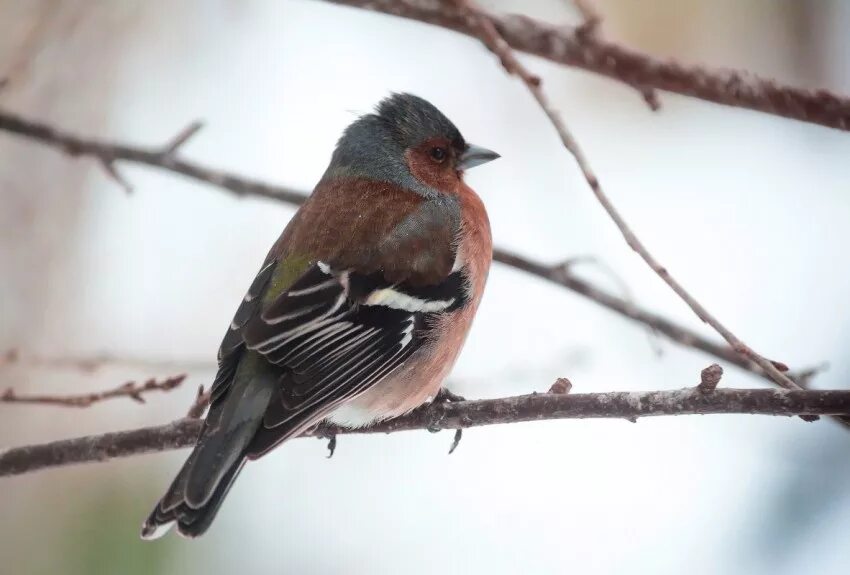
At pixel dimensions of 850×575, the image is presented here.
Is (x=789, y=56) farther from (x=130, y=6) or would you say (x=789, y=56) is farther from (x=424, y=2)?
(x=130, y=6)

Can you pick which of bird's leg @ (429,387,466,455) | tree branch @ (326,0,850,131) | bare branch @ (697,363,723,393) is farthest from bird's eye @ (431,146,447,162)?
bare branch @ (697,363,723,393)

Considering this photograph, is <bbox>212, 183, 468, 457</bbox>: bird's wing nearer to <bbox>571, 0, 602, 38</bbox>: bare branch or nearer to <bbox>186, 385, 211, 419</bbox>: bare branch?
<bbox>186, 385, 211, 419</bbox>: bare branch

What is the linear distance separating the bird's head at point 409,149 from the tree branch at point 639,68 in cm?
99

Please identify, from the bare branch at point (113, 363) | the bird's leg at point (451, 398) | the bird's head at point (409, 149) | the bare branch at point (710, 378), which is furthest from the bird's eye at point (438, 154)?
the bare branch at point (710, 378)

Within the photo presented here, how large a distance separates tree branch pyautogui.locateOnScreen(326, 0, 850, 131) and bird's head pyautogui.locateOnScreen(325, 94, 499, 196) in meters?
0.99

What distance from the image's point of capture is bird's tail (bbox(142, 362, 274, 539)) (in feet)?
10.4

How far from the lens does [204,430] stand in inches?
135

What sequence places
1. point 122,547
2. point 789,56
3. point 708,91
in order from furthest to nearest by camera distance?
point 789,56 < point 122,547 < point 708,91

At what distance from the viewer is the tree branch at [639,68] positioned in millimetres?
3496

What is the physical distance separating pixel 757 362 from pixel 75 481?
173 inches

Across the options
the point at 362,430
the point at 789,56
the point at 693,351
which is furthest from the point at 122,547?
the point at 789,56

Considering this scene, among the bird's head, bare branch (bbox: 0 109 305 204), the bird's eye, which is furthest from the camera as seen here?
the bird's eye

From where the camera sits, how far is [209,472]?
10.6 feet

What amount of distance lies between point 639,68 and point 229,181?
1.91 meters
